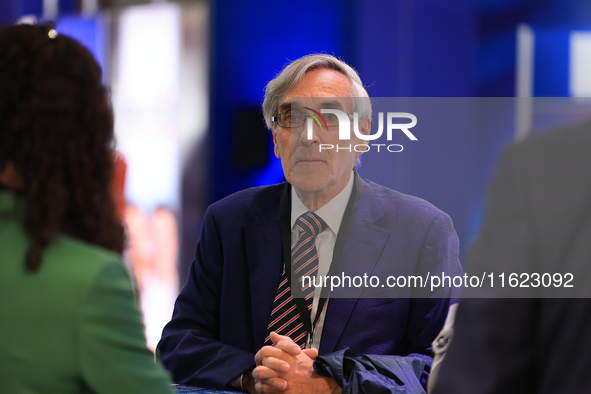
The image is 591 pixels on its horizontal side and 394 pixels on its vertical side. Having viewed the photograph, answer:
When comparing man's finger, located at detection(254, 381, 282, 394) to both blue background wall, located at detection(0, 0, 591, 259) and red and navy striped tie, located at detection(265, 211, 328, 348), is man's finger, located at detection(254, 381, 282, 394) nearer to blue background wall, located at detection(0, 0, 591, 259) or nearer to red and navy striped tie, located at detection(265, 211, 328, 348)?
red and navy striped tie, located at detection(265, 211, 328, 348)

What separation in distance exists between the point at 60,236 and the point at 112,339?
8.7 inches

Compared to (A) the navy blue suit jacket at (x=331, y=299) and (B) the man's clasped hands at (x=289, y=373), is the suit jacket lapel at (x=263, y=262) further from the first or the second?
(B) the man's clasped hands at (x=289, y=373)

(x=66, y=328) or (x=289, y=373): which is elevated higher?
(x=66, y=328)

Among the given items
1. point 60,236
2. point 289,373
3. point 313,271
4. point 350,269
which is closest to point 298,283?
point 313,271

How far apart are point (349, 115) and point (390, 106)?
0.50 feet

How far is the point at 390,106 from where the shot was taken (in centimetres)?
175

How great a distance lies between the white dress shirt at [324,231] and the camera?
1786 millimetres

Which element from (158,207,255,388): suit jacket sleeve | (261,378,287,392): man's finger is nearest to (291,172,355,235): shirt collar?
(158,207,255,388): suit jacket sleeve

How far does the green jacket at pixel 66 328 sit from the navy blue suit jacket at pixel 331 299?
2.91 ft

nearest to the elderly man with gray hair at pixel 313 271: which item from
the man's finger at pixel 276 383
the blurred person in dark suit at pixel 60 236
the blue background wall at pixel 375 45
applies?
the man's finger at pixel 276 383

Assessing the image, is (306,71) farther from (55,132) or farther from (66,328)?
(66,328)

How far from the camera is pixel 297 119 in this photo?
195 centimetres

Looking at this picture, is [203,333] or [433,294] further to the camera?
[203,333]

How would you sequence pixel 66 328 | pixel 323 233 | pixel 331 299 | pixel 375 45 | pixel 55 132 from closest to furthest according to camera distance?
pixel 66 328 < pixel 55 132 < pixel 331 299 < pixel 323 233 < pixel 375 45
